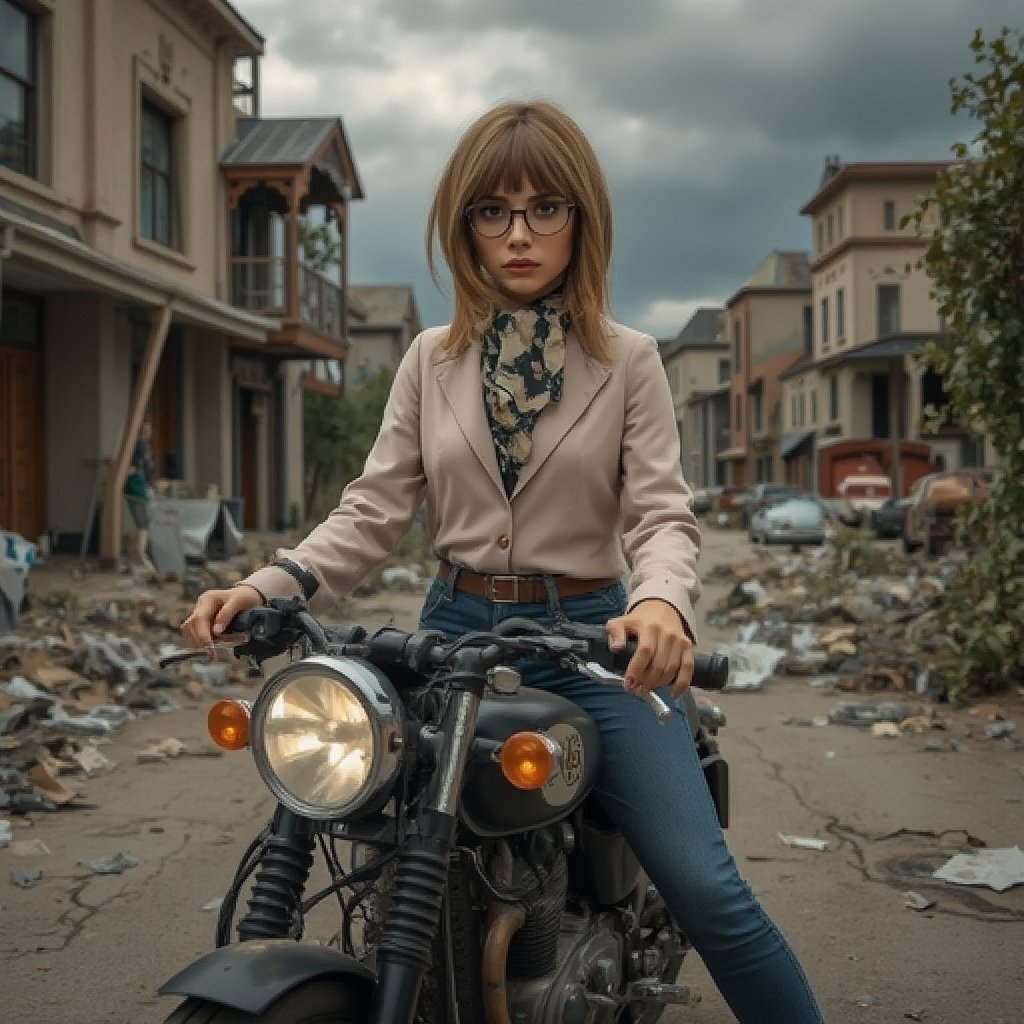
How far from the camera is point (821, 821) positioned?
5871mm

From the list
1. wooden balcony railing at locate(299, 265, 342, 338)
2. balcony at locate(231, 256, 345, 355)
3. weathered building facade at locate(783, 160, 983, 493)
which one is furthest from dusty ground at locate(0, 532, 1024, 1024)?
weathered building facade at locate(783, 160, 983, 493)

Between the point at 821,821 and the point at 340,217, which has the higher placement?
the point at 340,217

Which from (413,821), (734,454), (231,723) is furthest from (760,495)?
(413,821)

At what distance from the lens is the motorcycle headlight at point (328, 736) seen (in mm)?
1928

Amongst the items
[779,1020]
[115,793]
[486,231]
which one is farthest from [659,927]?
[115,793]

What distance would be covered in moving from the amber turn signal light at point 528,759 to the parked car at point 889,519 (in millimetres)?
30364

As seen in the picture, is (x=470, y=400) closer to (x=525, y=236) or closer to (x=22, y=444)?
(x=525, y=236)

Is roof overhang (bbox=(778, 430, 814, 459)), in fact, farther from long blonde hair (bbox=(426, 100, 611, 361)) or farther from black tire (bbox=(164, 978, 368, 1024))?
black tire (bbox=(164, 978, 368, 1024))

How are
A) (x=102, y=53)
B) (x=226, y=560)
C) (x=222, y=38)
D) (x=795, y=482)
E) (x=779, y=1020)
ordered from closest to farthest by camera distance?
(x=779, y=1020), (x=102, y=53), (x=226, y=560), (x=222, y=38), (x=795, y=482)

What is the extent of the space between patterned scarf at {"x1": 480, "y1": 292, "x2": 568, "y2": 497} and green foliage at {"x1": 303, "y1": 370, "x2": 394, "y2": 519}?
3102 cm

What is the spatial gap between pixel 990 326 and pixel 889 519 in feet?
79.8

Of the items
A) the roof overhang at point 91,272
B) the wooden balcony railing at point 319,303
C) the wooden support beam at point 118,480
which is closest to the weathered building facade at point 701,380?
the wooden balcony railing at point 319,303

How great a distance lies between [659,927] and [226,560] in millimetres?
16256

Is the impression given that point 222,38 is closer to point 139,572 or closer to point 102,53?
point 102,53
